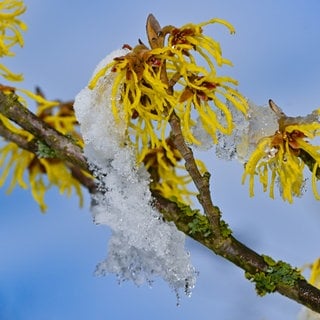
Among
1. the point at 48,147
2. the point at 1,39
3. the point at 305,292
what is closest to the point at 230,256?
the point at 305,292

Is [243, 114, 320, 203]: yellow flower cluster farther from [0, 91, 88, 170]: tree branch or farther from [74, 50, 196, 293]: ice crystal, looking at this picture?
[0, 91, 88, 170]: tree branch

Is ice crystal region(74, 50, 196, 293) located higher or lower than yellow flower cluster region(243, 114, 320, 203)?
lower

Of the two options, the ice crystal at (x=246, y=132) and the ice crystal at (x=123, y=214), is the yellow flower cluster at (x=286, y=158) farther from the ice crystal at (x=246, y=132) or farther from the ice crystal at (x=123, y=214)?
the ice crystal at (x=123, y=214)

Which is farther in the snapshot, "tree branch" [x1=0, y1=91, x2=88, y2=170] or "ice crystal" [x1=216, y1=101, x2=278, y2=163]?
"tree branch" [x1=0, y1=91, x2=88, y2=170]

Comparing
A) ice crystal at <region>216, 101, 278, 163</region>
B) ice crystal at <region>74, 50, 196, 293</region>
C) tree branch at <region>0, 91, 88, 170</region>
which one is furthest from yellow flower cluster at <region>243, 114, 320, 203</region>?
tree branch at <region>0, 91, 88, 170</region>

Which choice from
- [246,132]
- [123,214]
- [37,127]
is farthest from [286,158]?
[37,127]

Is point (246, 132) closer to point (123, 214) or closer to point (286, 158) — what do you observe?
point (286, 158)

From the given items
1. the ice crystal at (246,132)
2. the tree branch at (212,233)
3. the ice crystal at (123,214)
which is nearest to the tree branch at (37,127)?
the tree branch at (212,233)
